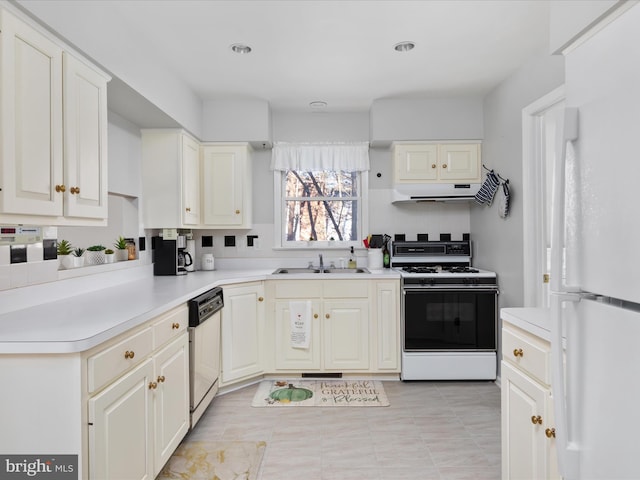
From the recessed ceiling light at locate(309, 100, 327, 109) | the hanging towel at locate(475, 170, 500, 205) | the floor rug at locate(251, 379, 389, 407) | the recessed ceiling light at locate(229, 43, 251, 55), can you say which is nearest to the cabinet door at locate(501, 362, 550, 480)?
the floor rug at locate(251, 379, 389, 407)

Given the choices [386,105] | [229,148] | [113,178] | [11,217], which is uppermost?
[386,105]

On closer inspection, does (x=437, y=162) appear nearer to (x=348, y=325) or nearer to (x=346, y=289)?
(x=346, y=289)

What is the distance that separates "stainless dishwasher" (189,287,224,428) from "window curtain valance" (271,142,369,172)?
162 cm

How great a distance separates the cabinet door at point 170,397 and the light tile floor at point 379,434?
0.39 meters

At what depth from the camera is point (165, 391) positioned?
2.11 metres

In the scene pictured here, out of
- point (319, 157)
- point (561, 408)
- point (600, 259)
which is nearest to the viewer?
point (600, 259)

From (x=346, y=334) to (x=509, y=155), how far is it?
6.34 ft

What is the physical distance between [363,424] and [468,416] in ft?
2.40

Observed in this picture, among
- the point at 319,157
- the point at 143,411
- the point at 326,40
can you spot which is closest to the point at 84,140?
the point at 143,411

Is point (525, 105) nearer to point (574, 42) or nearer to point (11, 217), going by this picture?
point (574, 42)

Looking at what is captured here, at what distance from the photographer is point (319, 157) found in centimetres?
422

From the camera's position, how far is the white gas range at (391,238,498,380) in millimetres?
3510

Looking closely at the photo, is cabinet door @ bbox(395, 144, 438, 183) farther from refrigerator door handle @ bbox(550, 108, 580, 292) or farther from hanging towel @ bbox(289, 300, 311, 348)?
refrigerator door handle @ bbox(550, 108, 580, 292)

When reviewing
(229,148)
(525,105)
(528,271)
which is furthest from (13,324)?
(525,105)
